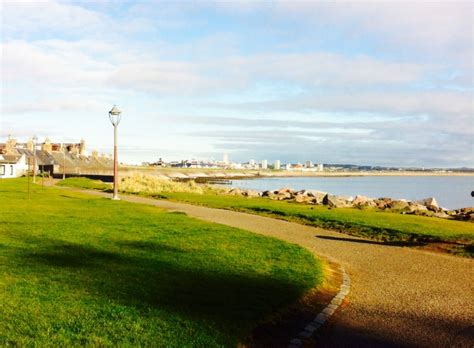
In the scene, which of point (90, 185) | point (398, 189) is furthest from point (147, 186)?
point (398, 189)

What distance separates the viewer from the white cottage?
2854 inches

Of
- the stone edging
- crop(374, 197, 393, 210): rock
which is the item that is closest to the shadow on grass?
the stone edging

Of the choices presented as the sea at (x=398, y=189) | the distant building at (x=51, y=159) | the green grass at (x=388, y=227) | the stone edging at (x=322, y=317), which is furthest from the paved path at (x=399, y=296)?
the distant building at (x=51, y=159)

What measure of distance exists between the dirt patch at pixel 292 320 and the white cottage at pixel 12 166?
72.0 metres

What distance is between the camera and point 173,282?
27.1 feet

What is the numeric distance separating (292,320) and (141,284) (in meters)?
2.63

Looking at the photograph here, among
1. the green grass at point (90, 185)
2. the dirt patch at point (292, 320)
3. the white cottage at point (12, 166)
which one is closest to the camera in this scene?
the dirt patch at point (292, 320)

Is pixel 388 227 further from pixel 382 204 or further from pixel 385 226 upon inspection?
pixel 382 204

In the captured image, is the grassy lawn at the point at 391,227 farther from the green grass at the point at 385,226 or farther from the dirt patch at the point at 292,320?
the dirt patch at the point at 292,320

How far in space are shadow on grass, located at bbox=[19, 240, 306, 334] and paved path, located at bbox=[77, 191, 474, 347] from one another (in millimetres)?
1129

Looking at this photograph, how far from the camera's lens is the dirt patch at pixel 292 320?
236 inches

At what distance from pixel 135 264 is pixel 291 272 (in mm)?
3065

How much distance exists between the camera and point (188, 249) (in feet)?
38.7

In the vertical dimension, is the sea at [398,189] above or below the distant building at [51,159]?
below
